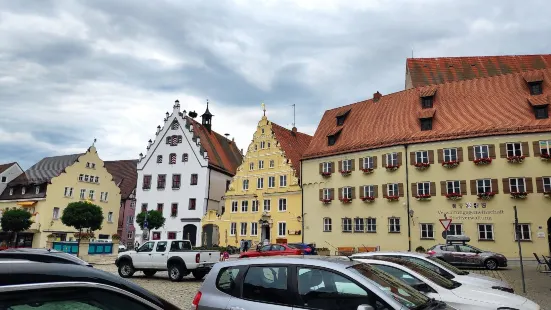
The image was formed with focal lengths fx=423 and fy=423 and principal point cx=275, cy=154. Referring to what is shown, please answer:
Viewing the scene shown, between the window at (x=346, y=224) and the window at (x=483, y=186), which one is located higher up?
the window at (x=483, y=186)

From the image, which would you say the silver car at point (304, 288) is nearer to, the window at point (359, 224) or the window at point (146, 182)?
the window at point (359, 224)

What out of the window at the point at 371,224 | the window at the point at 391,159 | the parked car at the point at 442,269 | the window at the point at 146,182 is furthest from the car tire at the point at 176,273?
the window at the point at 146,182

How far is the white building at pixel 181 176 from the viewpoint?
157 ft

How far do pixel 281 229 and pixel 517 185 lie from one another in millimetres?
21038

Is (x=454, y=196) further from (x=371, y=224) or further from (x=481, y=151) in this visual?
(x=371, y=224)

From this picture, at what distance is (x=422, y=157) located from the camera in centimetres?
3450

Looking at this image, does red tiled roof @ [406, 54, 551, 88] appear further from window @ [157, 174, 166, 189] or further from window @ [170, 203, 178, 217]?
window @ [157, 174, 166, 189]

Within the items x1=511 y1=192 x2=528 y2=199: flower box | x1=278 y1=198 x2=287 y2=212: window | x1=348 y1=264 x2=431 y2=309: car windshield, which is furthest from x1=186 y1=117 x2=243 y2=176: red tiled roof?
x1=348 y1=264 x2=431 y2=309: car windshield

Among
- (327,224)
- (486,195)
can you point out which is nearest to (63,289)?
(486,195)

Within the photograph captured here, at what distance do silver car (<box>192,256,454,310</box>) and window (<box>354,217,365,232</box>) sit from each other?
31.7 m

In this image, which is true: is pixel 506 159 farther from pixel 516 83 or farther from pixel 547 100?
pixel 516 83

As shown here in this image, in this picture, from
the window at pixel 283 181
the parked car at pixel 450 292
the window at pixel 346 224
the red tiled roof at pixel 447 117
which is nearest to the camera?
the parked car at pixel 450 292

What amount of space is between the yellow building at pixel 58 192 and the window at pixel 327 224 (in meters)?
32.3

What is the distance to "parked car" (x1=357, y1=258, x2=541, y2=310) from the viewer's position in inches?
293
